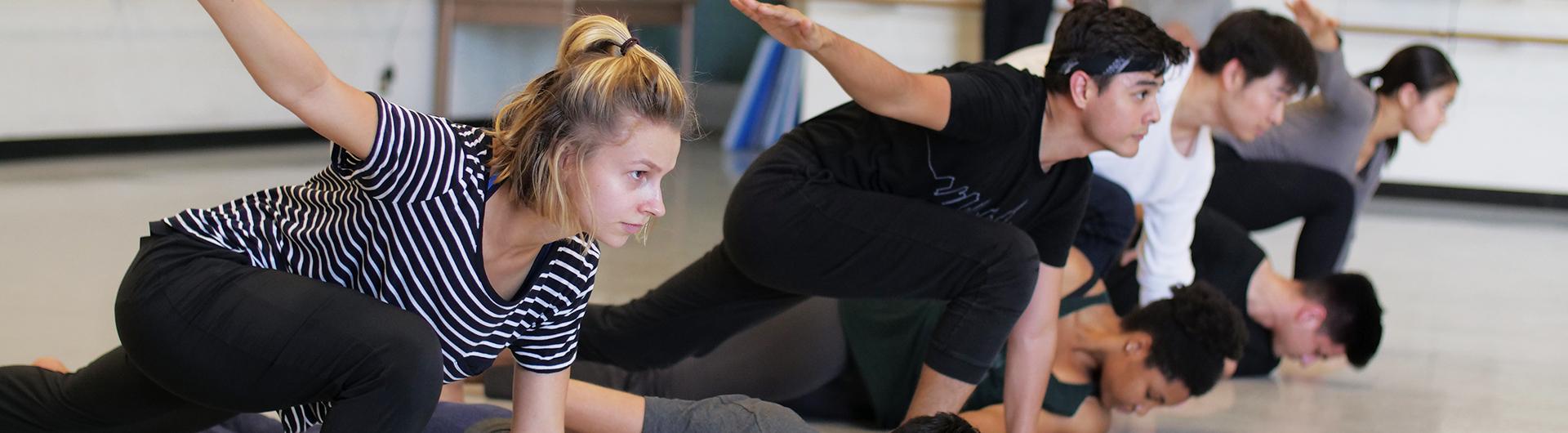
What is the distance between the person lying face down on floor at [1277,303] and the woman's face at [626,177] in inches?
67.4

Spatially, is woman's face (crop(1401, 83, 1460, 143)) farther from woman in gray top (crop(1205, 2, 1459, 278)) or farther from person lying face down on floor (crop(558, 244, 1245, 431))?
person lying face down on floor (crop(558, 244, 1245, 431))

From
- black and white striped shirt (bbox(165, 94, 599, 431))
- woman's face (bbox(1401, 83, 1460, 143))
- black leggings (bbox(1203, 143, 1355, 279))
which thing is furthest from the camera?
woman's face (bbox(1401, 83, 1460, 143))

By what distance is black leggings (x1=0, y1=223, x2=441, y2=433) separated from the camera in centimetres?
150

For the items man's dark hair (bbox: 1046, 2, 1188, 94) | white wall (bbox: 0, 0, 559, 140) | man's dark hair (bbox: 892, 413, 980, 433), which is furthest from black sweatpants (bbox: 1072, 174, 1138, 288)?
white wall (bbox: 0, 0, 559, 140)

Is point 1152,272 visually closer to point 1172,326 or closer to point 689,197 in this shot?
point 1172,326

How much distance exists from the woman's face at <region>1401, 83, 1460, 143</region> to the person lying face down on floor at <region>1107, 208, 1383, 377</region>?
904 mm

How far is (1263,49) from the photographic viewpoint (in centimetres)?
294

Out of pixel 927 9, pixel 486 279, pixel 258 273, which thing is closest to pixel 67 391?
pixel 258 273

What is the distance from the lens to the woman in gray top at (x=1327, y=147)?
3.52 metres

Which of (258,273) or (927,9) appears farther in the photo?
(927,9)

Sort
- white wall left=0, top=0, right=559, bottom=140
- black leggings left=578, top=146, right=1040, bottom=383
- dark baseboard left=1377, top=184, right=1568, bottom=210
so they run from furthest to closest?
1. dark baseboard left=1377, top=184, right=1568, bottom=210
2. white wall left=0, top=0, right=559, bottom=140
3. black leggings left=578, top=146, right=1040, bottom=383

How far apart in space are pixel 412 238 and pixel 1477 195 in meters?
5.93

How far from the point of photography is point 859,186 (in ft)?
7.32

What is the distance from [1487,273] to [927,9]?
2.71 metres
